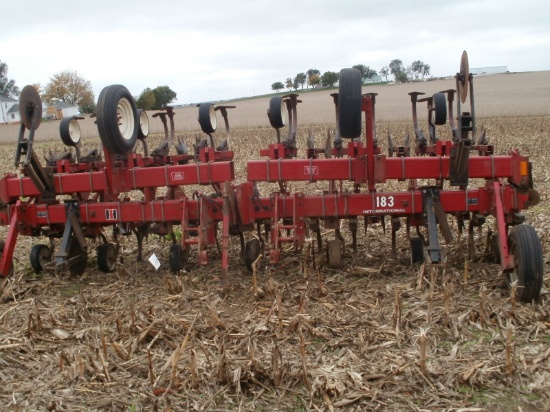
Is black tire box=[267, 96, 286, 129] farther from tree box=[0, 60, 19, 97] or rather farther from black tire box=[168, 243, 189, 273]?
tree box=[0, 60, 19, 97]

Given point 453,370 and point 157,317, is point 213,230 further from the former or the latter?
point 453,370

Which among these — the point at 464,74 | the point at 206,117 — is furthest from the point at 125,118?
the point at 464,74

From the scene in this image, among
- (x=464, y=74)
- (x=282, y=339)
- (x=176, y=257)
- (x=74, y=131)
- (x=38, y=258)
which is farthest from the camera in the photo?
(x=74, y=131)

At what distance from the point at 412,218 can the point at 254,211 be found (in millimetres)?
1653

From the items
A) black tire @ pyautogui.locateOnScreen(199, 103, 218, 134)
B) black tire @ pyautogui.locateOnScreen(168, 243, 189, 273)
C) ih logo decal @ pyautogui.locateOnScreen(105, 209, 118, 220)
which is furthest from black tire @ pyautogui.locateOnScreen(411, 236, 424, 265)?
ih logo decal @ pyautogui.locateOnScreen(105, 209, 118, 220)

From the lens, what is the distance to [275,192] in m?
6.42

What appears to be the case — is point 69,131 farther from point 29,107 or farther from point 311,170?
point 311,170

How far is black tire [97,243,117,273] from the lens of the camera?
6.90m

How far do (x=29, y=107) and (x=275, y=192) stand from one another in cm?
281

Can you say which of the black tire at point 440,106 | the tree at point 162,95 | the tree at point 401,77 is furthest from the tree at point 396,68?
the black tire at point 440,106

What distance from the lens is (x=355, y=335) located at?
15.2 feet

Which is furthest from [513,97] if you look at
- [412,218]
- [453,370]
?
[453,370]

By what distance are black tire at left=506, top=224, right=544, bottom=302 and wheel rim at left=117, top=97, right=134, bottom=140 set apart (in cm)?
409

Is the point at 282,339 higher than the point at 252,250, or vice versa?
the point at 252,250
